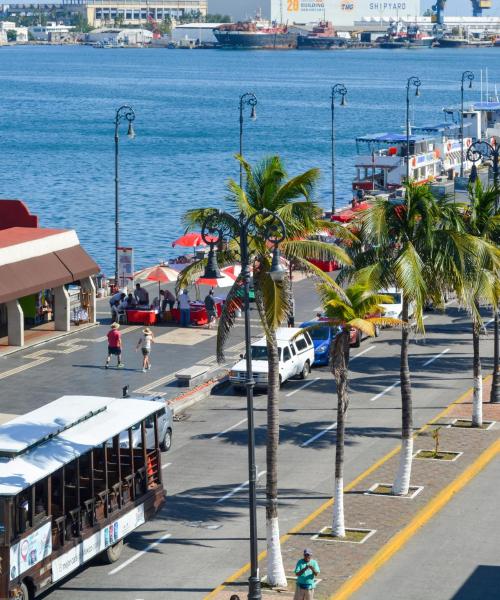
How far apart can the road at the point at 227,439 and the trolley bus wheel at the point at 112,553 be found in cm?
20

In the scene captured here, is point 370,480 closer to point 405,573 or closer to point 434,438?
point 434,438

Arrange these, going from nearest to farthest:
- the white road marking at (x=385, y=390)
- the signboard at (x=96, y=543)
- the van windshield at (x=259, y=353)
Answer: the signboard at (x=96, y=543)
the white road marking at (x=385, y=390)
the van windshield at (x=259, y=353)

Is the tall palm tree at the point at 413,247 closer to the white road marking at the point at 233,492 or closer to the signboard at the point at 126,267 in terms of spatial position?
the white road marking at the point at 233,492

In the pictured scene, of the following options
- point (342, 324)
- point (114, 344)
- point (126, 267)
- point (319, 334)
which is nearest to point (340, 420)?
point (342, 324)

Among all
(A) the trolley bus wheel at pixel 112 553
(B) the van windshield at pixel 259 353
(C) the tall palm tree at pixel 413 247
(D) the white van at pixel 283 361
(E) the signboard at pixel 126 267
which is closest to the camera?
(A) the trolley bus wheel at pixel 112 553

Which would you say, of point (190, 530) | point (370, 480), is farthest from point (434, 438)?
point (190, 530)

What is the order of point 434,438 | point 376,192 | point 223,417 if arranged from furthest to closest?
point 376,192 → point 223,417 → point 434,438

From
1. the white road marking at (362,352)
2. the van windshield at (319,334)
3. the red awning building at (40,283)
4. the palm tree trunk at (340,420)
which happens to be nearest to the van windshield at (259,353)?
the van windshield at (319,334)

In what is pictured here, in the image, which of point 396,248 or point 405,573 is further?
point 396,248

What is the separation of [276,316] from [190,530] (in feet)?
20.4

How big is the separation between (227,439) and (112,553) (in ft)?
34.8

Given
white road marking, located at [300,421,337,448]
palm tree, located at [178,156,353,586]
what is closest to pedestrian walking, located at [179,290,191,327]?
white road marking, located at [300,421,337,448]

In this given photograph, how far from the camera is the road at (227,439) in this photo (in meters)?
30.3

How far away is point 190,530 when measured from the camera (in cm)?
3297
